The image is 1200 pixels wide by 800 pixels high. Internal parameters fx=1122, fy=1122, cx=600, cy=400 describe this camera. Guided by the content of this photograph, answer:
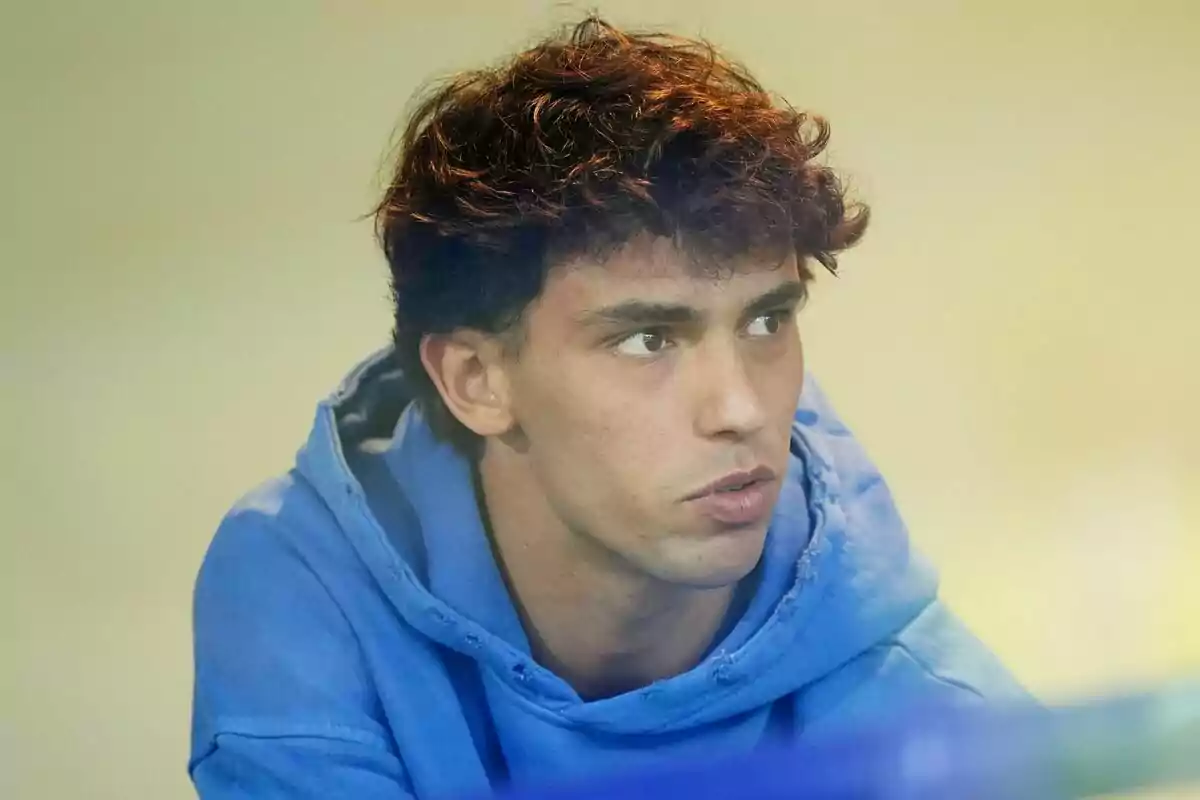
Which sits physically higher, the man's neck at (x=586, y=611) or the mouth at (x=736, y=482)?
the mouth at (x=736, y=482)

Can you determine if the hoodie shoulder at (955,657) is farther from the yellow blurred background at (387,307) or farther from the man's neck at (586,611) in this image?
the man's neck at (586,611)

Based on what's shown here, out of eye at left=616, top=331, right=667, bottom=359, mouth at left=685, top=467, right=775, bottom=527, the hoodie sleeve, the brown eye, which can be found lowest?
the hoodie sleeve

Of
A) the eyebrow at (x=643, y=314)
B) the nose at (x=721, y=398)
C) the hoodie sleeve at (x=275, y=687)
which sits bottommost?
the hoodie sleeve at (x=275, y=687)

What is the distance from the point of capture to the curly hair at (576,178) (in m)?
0.59

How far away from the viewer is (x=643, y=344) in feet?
1.99

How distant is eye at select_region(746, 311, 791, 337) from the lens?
62 centimetres

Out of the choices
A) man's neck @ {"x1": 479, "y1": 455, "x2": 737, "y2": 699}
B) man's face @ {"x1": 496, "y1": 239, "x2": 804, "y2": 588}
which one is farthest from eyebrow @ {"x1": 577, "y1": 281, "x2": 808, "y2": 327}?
man's neck @ {"x1": 479, "y1": 455, "x2": 737, "y2": 699}

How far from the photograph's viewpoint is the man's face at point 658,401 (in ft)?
1.97

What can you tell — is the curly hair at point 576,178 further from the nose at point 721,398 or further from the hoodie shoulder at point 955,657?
the hoodie shoulder at point 955,657

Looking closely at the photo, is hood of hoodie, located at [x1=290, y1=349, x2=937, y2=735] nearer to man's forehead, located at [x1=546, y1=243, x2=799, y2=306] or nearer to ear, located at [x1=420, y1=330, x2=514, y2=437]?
ear, located at [x1=420, y1=330, x2=514, y2=437]

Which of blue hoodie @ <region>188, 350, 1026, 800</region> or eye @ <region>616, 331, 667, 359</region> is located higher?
eye @ <region>616, 331, 667, 359</region>

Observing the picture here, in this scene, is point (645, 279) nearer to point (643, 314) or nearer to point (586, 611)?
point (643, 314)

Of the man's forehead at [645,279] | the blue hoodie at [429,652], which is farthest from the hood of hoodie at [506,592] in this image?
the man's forehead at [645,279]

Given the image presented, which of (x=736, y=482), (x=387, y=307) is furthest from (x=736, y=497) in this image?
(x=387, y=307)
